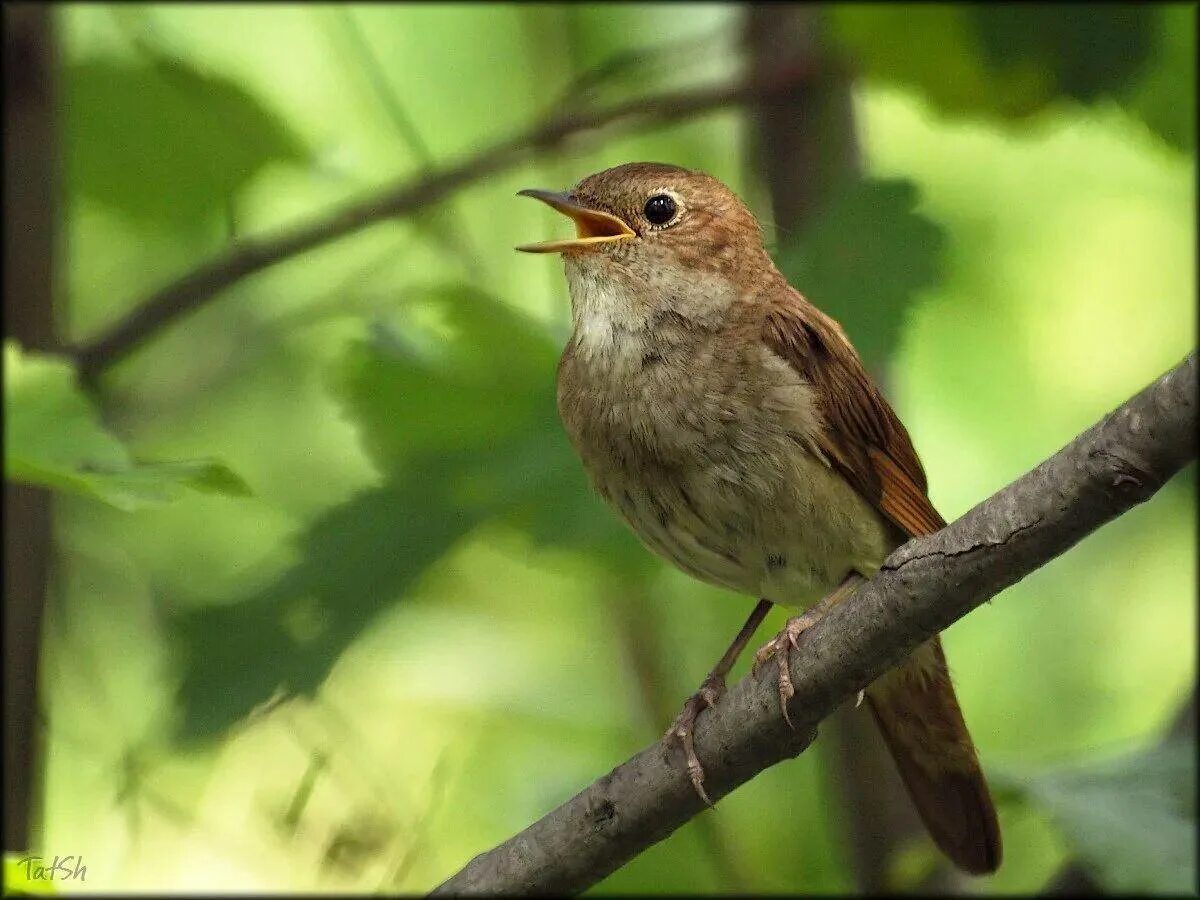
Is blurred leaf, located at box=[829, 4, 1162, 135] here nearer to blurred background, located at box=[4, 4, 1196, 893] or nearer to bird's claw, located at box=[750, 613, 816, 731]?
blurred background, located at box=[4, 4, 1196, 893]

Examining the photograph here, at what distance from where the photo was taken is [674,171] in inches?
164

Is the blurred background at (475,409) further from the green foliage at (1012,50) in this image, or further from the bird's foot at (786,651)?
the bird's foot at (786,651)

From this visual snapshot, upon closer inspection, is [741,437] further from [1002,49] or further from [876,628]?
[1002,49]

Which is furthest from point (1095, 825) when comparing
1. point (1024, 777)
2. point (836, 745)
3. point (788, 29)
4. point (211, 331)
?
point (211, 331)

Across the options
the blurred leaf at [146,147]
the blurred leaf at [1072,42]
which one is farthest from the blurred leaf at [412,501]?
the blurred leaf at [1072,42]

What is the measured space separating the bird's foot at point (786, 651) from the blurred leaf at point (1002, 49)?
1.94 metres

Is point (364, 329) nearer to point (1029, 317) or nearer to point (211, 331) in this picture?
point (211, 331)

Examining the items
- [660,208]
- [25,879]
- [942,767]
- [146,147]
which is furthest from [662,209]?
[25,879]

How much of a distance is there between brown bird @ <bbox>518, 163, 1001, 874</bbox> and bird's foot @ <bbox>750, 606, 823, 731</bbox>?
0.02 metres

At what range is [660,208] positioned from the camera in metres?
4.13

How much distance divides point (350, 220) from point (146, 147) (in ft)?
4.65

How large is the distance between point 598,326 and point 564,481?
405 mm

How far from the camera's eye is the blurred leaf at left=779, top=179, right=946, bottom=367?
12.3 ft

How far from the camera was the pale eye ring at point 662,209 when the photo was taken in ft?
13.5
